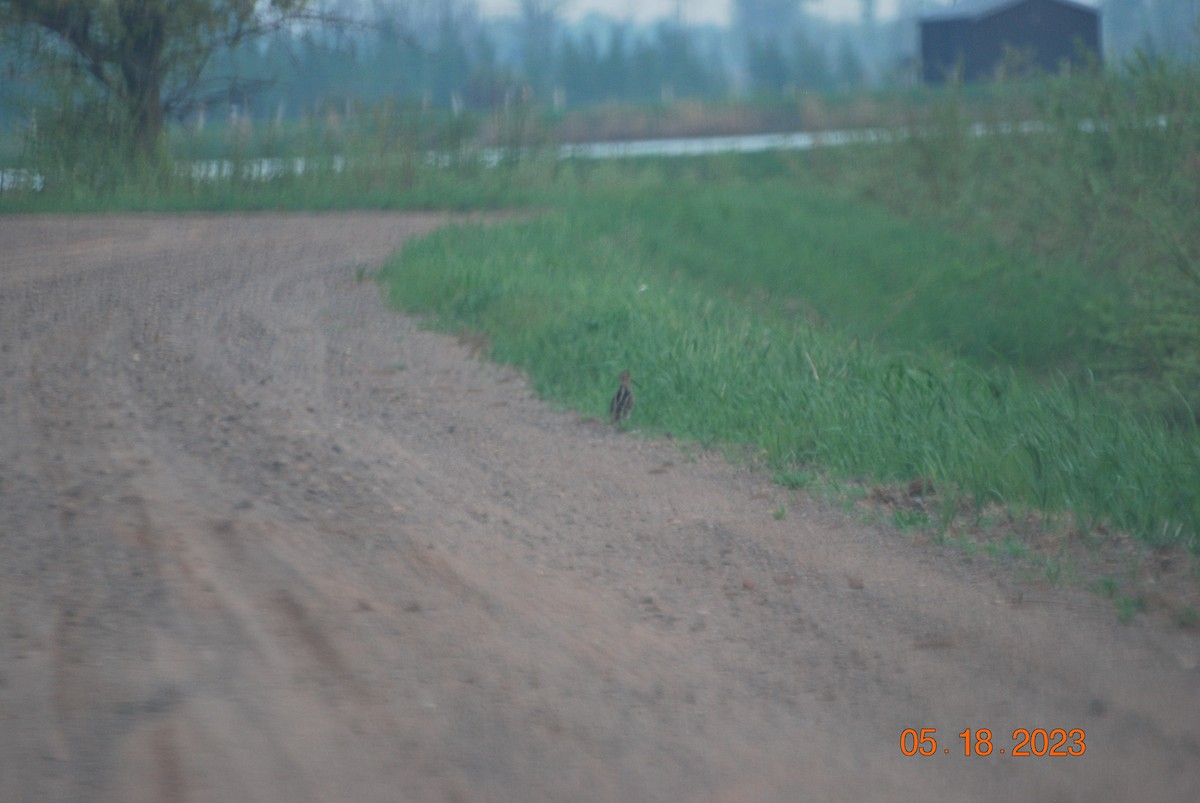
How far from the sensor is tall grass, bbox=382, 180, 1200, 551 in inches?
228

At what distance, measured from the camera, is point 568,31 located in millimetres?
70875

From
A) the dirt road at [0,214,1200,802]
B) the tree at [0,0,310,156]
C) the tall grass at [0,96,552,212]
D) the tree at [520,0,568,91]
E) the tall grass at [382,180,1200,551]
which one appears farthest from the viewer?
the tree at [520,0,568,91]

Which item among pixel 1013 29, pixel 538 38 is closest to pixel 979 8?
pixel 1013 29

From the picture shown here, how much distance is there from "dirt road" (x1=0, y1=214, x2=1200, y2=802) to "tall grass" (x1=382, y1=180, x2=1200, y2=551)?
681mm

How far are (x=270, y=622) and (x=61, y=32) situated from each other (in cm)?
1564

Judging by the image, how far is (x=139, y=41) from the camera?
17406mm

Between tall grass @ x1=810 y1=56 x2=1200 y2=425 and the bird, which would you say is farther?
tall grass @ x1=810 y1=56 x2=1200 y2=425
